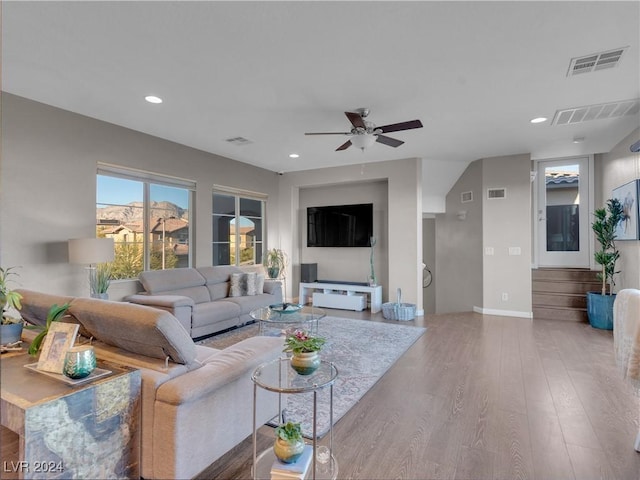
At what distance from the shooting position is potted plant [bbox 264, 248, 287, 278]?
632 centimetres

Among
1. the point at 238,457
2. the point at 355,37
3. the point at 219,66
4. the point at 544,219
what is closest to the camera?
the point at 238,457

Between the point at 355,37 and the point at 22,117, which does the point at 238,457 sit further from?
the point at 22,117

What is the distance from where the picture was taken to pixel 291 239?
275 inches

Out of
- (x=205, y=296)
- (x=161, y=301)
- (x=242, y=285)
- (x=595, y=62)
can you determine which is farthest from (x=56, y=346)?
(x=595, y=62)

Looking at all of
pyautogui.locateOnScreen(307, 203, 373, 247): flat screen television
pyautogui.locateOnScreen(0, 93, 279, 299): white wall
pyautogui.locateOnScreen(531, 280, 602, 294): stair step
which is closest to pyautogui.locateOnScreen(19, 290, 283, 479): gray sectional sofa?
pyautogui.locateOnScreen(0, 93, 279, 299): white wall

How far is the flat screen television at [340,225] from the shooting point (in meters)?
6.40

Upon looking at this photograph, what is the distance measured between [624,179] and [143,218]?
6936 millimetres

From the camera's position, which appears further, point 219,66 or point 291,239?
point 291,239

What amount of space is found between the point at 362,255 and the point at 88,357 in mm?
5430

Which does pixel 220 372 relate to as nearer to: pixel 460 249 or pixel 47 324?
pixel 47 324

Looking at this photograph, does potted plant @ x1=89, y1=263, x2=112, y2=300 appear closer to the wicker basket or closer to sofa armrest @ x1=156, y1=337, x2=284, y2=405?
sofa armrest @ x1=156, y1=337, x2=284, y2=405

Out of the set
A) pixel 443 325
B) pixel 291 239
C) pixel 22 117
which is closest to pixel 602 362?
pixel 443 325

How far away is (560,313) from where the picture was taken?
547cm

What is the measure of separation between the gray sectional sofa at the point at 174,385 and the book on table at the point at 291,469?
338 millimetres
